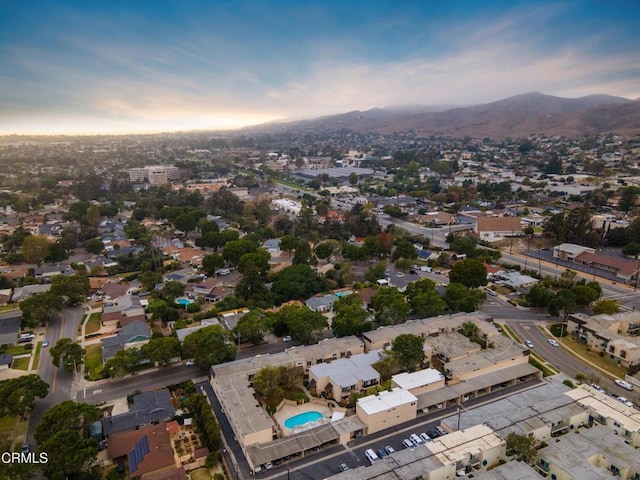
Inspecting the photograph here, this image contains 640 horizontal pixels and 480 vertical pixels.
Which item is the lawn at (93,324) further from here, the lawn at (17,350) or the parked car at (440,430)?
the parked car at (440,430)

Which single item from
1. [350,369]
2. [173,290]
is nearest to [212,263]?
[173,290]

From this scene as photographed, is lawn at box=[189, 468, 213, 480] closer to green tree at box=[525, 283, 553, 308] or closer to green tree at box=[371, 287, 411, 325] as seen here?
green tree at box=[371, 287, 411, 325]

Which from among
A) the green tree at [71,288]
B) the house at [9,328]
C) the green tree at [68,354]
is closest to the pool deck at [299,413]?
the green tree at [68,354]

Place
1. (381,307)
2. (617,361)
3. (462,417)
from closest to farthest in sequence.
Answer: (462,417), (617,361), (381,307)

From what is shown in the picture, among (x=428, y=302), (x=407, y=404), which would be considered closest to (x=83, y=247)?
(x=428, y=302)

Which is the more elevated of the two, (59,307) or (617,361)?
(59,307)

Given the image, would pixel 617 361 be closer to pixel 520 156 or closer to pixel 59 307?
pixel 59 307
